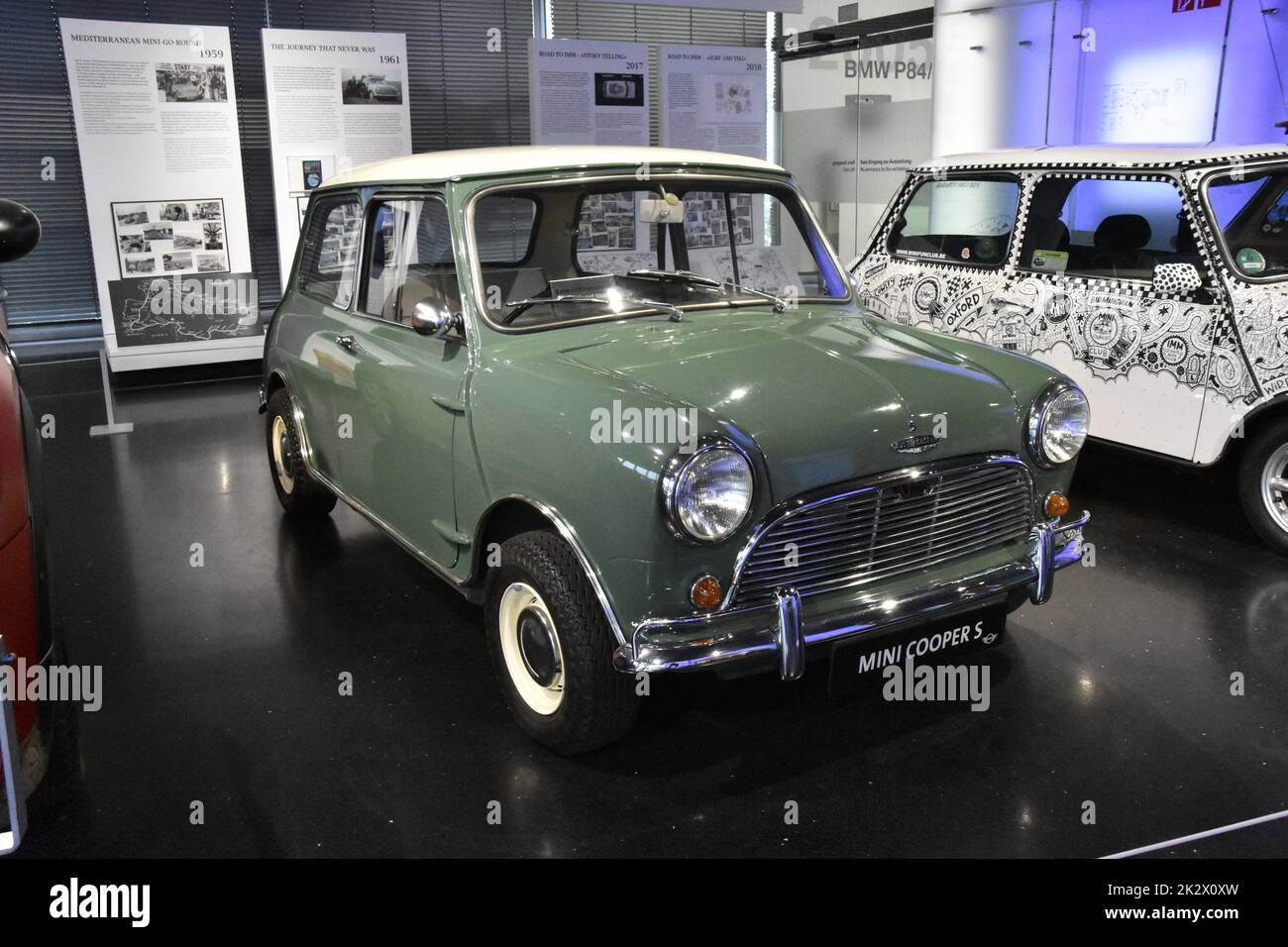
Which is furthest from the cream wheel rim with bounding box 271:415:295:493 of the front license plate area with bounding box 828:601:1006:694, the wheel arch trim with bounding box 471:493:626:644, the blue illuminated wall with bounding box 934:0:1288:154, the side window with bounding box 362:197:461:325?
the blue illuminated wall with bounding box 934:0:1288:154

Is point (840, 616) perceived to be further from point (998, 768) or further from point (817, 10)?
point (817, 10)

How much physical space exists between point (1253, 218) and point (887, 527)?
306 cm

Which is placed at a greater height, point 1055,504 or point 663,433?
point 663,433

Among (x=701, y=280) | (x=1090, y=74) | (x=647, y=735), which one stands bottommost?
(x=647, y=735)

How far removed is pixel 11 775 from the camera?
193cm

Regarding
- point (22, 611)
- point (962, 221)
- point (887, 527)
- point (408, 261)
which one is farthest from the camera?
point (962, 221)

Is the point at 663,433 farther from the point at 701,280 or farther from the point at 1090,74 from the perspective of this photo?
the point at 1090,74

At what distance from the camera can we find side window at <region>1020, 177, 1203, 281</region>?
4688mm

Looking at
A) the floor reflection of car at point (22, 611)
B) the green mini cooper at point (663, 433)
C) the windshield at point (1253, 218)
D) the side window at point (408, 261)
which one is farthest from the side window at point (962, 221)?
the floor reflection of car at point (22, 611)

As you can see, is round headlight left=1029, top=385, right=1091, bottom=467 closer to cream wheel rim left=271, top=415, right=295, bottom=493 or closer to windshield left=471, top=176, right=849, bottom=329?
windshield left=471, top=176, right=849, bottom=329

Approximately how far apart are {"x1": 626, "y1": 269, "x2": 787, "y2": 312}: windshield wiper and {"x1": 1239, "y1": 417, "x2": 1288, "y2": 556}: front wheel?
231 centimetres

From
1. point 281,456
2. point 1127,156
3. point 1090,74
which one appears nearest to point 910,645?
point 1127,156

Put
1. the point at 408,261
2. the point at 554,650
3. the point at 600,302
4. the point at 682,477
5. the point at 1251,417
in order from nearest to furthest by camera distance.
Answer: the point at 682,477 < the point at 554,650 < the point at 600,302 < the point at 408,261 < the point at 1251,417
